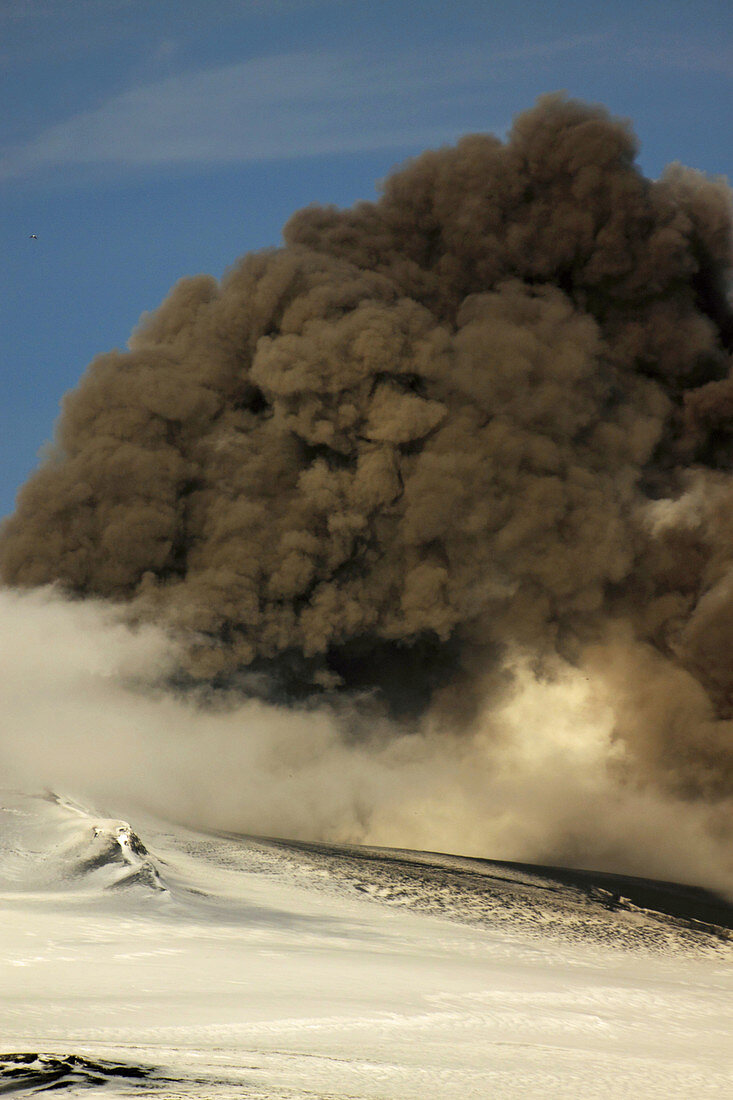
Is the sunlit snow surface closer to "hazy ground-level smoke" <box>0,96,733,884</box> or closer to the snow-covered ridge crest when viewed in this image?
the snow-covered ridge crest

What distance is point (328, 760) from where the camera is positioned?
36.9 metres

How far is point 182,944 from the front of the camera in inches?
499

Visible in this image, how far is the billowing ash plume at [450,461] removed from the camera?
3366 cm

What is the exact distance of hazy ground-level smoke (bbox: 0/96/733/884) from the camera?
110 ft

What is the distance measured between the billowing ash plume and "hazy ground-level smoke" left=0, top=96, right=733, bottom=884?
3.5 inches

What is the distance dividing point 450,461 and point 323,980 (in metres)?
23.6

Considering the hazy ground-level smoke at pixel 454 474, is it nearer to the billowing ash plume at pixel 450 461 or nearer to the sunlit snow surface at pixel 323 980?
the billowing ash plume at pixel 450 461

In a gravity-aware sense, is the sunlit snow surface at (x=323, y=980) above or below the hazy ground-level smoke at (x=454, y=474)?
below

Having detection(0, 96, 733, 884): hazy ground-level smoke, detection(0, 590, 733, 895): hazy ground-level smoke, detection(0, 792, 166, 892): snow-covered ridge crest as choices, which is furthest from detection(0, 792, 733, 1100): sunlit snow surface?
detection(0, 96, 733, 884): hazy ground-level smoke

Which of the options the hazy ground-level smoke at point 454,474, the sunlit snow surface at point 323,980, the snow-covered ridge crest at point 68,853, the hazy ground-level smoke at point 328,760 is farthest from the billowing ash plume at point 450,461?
the snow-covered ridge crest at point 68,853

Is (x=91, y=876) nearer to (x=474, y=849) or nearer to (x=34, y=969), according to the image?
(x=34, y=969)

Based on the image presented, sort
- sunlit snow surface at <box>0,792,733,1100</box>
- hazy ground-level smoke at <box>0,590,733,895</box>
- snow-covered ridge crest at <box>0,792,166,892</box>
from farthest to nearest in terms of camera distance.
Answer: hazy ground-level smoke at <box>0,590,733,895</box>
snow-covered ridge crest at <box>0,792,166,892</box>
sunlit snow surface at <box>0,792,733,1100</box>

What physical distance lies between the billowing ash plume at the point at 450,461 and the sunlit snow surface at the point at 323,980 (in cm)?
1051

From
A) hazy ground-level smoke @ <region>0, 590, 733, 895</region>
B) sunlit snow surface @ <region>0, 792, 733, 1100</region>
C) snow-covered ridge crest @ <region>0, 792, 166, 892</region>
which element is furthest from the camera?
hazy ground-level smoke @ <region>0, 590, 733, 895</region>
